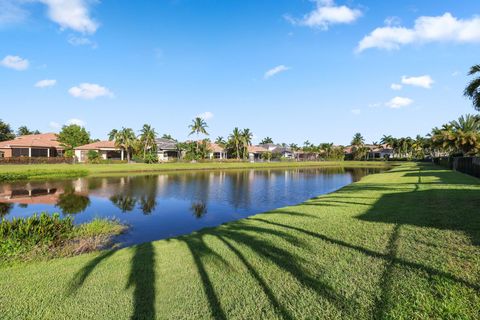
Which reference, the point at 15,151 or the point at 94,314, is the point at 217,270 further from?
the point at 15,151

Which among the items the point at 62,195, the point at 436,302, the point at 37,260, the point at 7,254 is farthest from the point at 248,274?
the point at 62,195

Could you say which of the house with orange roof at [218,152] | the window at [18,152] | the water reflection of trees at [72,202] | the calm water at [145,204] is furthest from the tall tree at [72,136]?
the water reflection of trees at [72,202]

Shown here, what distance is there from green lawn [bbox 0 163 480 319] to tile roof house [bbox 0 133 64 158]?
63980mm

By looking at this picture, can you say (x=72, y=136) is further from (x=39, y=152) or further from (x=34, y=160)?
(x=34, y=160)

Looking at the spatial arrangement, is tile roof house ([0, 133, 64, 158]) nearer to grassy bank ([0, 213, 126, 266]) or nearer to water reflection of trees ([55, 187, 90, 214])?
water reflection of trees ([55, 187, 90, 214])

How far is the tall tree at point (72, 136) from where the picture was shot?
232ft

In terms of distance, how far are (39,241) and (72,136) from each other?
237 ft

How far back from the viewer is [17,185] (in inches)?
1186

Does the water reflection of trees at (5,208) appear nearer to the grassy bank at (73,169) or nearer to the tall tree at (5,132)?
the grassy bank at (73,169)

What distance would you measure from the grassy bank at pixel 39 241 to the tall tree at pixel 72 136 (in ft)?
213

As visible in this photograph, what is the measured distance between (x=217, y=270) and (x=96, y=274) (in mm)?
2813

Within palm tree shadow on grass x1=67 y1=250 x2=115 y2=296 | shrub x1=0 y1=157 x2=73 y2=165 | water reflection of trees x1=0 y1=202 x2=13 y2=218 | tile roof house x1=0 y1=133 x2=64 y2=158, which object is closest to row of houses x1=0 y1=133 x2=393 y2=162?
tile roof house x1=0 y1=133 x2=64 y2=158

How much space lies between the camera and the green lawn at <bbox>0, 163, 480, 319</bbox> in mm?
4750

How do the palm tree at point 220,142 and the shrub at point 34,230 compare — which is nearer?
the shrub at point 34,230
